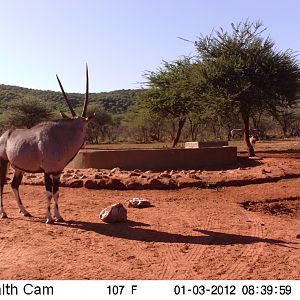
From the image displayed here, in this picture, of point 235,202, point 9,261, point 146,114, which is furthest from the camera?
point 146,114

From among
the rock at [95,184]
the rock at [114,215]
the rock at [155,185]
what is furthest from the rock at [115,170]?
the rock at [114,215]

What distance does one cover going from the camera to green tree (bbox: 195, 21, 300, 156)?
71.3 feet

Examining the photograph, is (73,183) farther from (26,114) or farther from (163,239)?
(26,114)

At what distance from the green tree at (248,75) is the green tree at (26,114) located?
26498mm

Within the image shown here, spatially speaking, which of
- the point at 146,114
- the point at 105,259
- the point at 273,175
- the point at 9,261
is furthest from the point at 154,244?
the point at 146,114

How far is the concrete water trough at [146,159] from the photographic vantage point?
54.7 feet

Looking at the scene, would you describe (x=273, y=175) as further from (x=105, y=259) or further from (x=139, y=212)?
(x=105, y=259)

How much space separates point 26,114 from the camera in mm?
46438

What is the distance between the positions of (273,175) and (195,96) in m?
9.04

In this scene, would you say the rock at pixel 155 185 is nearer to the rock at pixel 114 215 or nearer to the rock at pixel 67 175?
the rock at pixel 67 175

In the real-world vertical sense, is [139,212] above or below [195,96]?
below

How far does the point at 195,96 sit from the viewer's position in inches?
913

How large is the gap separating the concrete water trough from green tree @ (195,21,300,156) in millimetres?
5109

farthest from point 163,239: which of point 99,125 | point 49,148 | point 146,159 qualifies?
point 99,125
